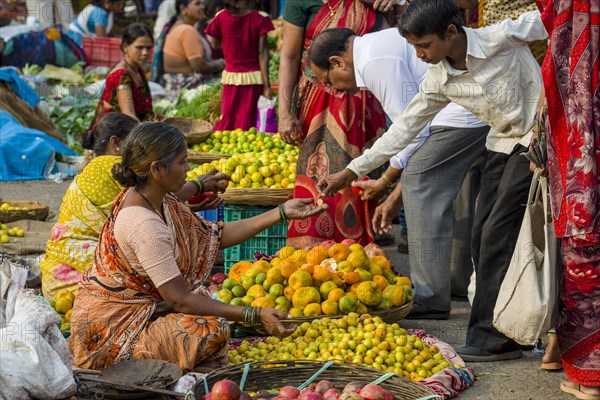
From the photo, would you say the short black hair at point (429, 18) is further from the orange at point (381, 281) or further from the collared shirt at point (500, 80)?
the orange at point (381, 281)

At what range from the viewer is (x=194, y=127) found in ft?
24.8

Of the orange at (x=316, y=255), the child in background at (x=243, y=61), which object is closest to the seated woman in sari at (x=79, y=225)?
the orange at (x=316, y=255)

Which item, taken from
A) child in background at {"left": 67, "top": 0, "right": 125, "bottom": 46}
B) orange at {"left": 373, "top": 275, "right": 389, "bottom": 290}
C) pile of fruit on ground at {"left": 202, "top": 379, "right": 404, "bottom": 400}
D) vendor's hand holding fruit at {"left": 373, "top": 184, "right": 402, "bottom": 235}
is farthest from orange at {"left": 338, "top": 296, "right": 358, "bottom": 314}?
child in background at {"left": 67, "top": 0, "right": 125, "bottom": 46}

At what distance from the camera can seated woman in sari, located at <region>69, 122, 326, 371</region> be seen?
3.90 m

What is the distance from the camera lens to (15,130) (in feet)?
30.3

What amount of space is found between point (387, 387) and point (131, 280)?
47.9 inches

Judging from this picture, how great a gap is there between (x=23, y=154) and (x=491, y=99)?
20.1ft

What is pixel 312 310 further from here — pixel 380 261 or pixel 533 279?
pixel 533 279

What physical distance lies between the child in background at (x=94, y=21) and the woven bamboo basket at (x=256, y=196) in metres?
9.11

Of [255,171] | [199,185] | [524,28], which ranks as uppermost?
[524,28]

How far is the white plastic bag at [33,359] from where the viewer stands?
359 centimetres

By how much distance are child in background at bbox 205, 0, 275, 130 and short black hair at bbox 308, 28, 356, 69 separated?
147 inches

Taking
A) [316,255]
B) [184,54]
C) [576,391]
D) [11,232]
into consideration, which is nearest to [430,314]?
[316,255]

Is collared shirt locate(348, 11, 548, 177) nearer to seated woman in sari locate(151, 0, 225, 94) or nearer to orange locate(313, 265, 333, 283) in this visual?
orange locate(313, 265, 333, 283)
